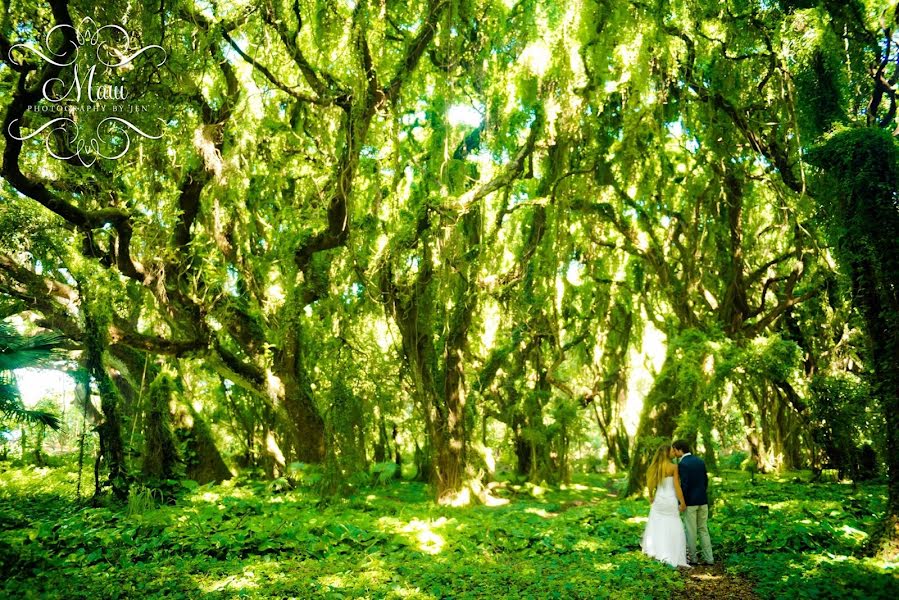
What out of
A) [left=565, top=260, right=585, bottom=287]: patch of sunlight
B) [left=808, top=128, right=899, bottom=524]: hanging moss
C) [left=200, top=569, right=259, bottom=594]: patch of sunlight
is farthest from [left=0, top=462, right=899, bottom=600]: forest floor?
[left=565, top=260, right=585, bottom=287]: patch of sunlight

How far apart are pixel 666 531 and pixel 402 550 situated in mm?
2749

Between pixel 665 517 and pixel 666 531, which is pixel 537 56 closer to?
pixel 665 517

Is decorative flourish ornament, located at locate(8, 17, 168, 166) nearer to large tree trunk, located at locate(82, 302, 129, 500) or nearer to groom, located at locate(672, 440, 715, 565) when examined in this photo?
large tree trunk, located at locate(82, 302, 129, 500)

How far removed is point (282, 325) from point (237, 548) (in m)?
3.98

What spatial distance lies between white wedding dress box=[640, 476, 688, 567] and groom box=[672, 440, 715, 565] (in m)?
0.12

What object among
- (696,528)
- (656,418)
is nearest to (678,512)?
(696,528)

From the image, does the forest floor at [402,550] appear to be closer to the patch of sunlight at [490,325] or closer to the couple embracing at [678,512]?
the couple embracing at [678,512]

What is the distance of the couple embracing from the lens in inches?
225

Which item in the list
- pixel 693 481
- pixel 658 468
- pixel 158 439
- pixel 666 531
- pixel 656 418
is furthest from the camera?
pixel 656 418

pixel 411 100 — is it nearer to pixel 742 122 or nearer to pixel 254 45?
pixel 254 45

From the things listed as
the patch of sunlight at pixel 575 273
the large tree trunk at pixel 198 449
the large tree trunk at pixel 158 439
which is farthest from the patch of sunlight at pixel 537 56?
the large tree trunk at pixel 198 449

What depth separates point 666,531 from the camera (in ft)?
18.9

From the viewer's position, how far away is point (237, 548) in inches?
230

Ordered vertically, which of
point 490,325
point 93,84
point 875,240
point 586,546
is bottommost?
point 586,546
